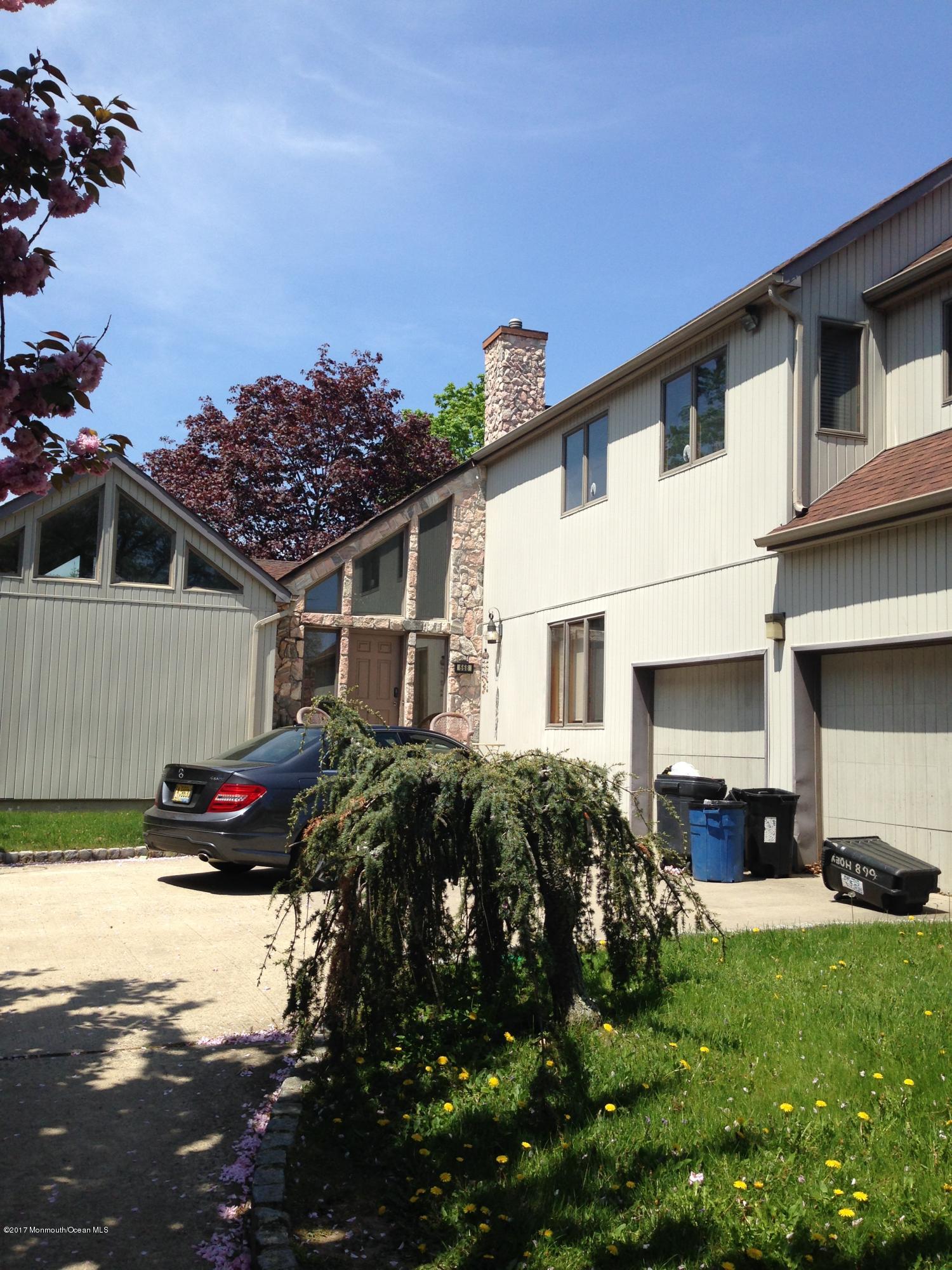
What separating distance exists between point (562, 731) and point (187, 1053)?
11.6m

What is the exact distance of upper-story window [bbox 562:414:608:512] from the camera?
16266mm

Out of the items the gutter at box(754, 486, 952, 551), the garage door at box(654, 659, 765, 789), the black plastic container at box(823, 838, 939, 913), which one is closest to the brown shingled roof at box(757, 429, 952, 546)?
the gutter at box(754, 486, 952, 551)

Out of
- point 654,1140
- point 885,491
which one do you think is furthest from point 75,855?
point 654,1140

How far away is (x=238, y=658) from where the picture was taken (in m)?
17.3

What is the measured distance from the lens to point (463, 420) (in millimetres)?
39750

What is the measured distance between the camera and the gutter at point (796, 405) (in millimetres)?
11836

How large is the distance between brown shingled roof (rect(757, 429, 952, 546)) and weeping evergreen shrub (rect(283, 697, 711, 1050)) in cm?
581

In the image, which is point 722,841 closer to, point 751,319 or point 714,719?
point 714,719

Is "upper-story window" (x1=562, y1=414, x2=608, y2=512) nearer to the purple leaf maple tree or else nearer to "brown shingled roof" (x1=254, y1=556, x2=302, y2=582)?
"brown shingled roof" (x1=254, y1=556, x2=302, y2=582)

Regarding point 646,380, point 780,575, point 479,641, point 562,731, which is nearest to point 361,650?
point 479,641

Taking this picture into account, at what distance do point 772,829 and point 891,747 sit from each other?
1.49 metres

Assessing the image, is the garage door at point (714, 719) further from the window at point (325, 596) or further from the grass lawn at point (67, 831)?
the grass lawn at point (67, 831)

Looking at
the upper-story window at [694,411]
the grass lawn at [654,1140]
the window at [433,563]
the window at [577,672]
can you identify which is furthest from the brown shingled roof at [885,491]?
the window at [433,563]

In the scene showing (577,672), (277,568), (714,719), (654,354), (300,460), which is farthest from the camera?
(300,460)
